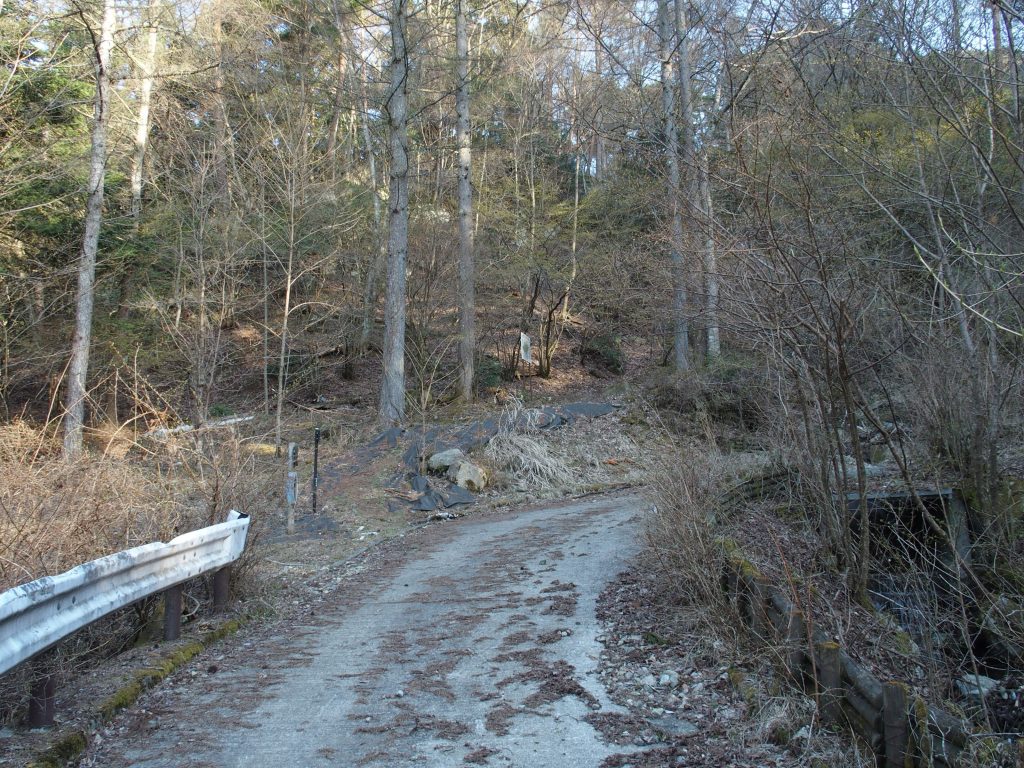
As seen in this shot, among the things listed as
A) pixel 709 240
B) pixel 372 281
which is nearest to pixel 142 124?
pixel 372 281

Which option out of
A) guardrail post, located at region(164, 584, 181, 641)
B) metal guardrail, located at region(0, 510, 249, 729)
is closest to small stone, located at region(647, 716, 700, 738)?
metal guardrail, located at region(0, 510, 249, 729)

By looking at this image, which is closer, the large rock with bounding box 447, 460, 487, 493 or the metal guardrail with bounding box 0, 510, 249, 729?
the metal guardrail with bounding box 0, 510, 249, 729

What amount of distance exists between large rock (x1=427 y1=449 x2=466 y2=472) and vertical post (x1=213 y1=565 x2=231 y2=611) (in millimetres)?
9315

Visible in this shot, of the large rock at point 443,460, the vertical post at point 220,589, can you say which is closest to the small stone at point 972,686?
the vertical post at point 220,589

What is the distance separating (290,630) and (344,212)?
17.6 meters

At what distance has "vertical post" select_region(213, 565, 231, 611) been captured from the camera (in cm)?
725

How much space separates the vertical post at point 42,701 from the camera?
170 inches

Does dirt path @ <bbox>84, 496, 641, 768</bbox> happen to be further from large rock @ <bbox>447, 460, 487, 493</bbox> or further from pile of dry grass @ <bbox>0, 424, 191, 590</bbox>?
large rock @ <bbox>447, 460, 487, 493</bbox>

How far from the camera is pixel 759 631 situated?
575 cm

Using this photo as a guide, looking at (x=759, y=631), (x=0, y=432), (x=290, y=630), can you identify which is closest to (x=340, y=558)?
(x=290, y=630)

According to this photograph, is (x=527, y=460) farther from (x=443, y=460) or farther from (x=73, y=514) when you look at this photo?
(x=73, y=514)

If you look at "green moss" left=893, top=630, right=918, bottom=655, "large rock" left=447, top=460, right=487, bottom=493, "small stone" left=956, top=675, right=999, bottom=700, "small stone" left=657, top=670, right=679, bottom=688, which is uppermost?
"large rock" left=447, top=460, right=487, bottom=493

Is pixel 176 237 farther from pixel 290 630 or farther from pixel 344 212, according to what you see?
pixel 290 630

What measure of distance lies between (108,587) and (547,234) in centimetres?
2545
